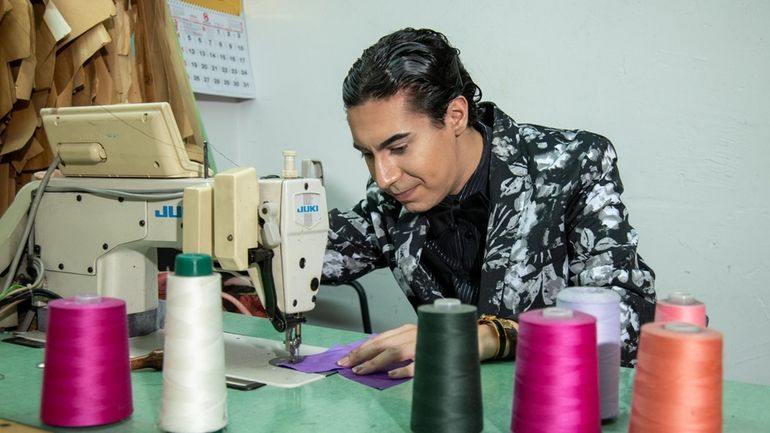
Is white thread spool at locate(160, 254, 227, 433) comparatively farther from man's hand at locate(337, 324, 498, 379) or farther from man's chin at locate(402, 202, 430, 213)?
man's chin at locate(402, 202, 430, 213)

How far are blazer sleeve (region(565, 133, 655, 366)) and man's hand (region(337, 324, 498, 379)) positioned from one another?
11.0 inches

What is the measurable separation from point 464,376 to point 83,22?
179 cm

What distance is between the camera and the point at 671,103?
2.25 m

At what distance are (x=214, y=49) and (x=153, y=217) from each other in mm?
1728

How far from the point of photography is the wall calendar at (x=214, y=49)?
114 inches

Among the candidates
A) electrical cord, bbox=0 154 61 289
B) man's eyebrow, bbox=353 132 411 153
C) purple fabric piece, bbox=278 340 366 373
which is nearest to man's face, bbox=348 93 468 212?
man's eyebrow, bbox=353 132 411 153

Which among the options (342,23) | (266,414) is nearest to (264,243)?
(266,414)

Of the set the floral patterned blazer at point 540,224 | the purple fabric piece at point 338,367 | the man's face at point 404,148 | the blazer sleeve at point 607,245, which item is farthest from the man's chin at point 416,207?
the purple fabric piece at point 338,367

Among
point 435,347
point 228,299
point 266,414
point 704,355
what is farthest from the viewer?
point 228,299

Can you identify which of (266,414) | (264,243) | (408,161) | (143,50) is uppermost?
(143,50)

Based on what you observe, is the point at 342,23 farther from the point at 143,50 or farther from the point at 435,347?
the point at 435,347

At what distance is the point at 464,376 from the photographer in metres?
0.94

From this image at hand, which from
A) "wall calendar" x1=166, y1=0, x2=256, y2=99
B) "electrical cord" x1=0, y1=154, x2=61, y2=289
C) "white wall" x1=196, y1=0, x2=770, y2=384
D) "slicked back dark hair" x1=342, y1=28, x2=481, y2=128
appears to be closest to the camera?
"electrical cord" x1=0, y1=154, x2=61, y2=289

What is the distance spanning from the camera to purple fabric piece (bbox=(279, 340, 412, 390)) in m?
1.25
